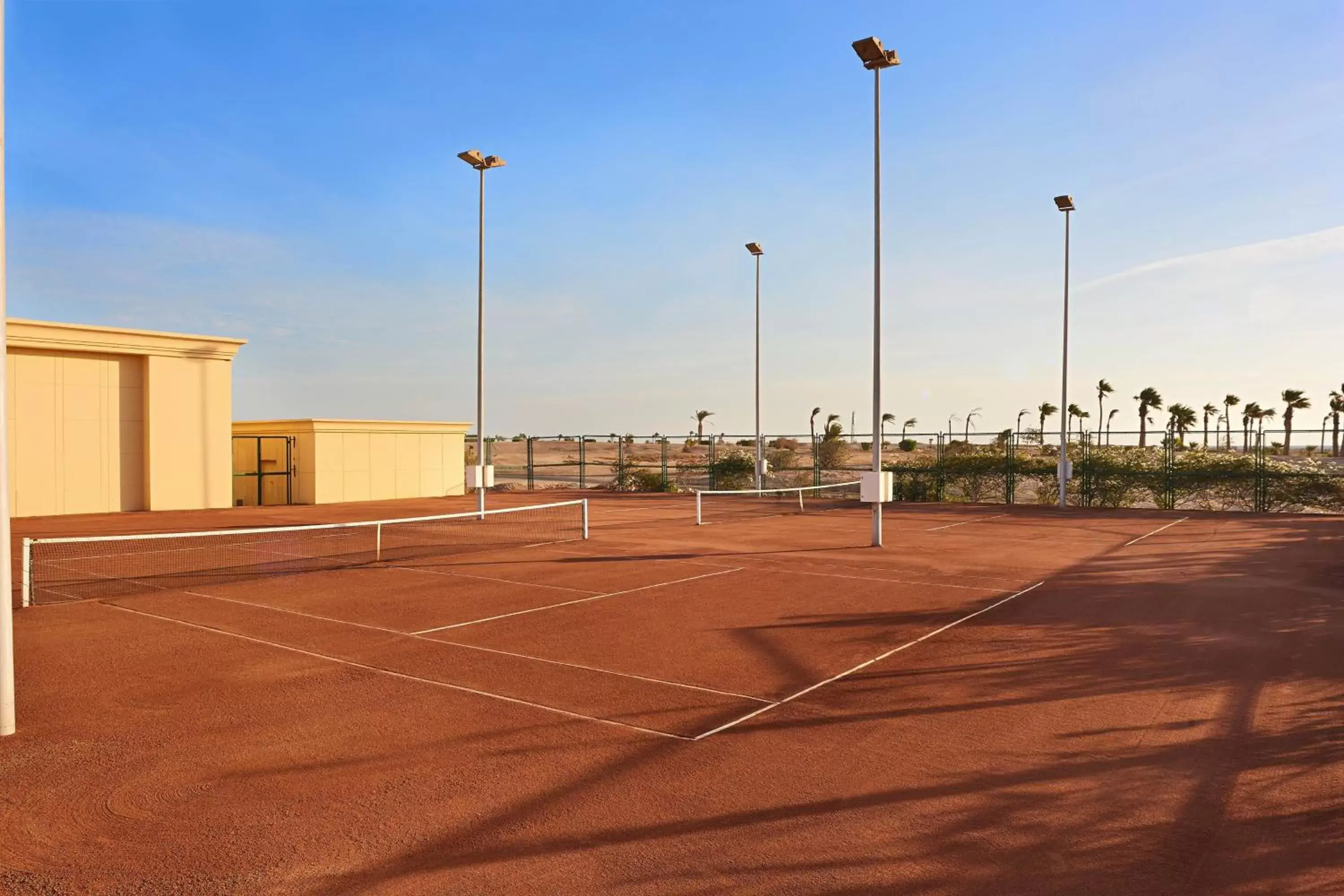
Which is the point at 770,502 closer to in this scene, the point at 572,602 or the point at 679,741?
the point at 572,602

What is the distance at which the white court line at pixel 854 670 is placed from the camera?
6277 mm

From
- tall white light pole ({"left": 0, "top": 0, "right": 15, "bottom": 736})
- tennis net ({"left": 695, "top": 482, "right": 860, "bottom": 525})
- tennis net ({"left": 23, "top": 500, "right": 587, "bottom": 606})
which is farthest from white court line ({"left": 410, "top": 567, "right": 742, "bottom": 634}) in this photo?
tennis net ({"left": 695, "top": 482, "right": 860, "bottom": 525})

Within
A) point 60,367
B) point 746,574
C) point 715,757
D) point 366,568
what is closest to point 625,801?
point 715,757

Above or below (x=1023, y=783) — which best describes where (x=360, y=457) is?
above

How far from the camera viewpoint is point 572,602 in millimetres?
11062

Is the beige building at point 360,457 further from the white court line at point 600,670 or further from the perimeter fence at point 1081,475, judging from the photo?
the white court line at point 600,670

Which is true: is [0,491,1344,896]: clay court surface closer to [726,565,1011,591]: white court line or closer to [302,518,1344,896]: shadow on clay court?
[302,518,1344,896]: shadow on clay court

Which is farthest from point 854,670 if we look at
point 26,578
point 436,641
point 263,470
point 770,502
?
point 263,470

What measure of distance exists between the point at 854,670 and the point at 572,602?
422 cm

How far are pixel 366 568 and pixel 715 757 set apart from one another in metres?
9.51

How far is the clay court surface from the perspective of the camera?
422 centimetres

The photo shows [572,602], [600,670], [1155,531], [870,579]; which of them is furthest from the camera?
[1155,531]

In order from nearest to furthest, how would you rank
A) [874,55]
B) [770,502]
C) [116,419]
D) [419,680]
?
[419,680] < [874,55] < [116,419] < [770,502]

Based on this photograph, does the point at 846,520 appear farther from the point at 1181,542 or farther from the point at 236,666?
the point at 236,666
